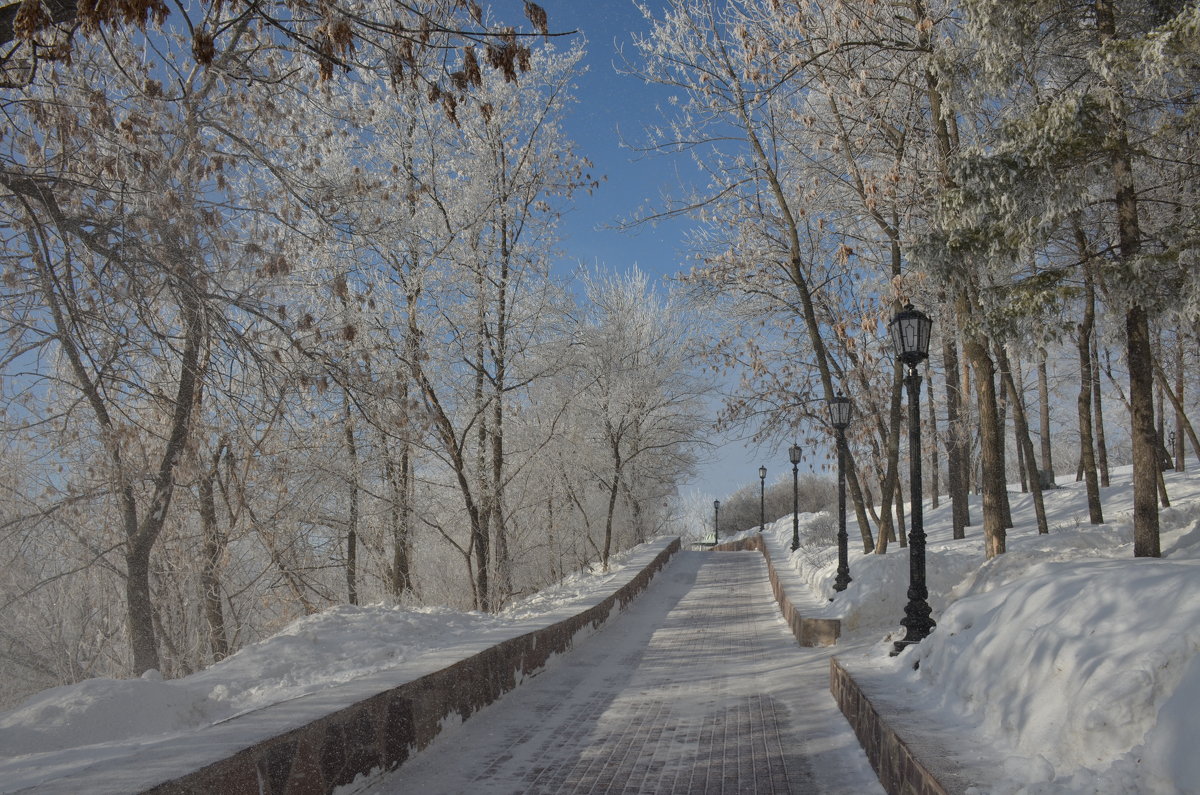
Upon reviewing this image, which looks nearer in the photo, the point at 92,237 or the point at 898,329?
the point at 92,237

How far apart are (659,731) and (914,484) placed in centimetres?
410

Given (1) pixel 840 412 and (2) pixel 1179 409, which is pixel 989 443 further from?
(2) pixel 1179 409

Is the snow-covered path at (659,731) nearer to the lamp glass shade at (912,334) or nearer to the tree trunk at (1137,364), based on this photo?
the lamp glass shade at (912,334)

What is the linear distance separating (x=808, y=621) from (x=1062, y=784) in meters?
7.59

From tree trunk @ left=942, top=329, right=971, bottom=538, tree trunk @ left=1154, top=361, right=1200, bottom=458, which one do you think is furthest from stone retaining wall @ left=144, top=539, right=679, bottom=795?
tree trunk @ left=1154, top=361, right=1200, bottom=458

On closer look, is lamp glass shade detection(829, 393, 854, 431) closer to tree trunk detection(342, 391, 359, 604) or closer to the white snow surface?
the white snow surface

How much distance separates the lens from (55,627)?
17.0m

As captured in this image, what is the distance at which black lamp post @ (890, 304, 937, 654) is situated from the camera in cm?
798

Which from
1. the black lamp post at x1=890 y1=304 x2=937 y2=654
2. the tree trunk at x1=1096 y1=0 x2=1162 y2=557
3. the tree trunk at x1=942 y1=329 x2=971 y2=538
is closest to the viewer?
the black lamp post at x1=890 y1=304 x2=937 y2=654

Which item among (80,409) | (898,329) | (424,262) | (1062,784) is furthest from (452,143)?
(1062,784)

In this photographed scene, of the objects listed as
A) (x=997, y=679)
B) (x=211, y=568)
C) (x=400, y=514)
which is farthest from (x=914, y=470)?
(x=400, y=514)

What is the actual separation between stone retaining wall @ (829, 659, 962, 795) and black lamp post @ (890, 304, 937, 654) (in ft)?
4.64

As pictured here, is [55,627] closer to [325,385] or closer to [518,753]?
[325,385]

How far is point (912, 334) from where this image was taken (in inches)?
359
